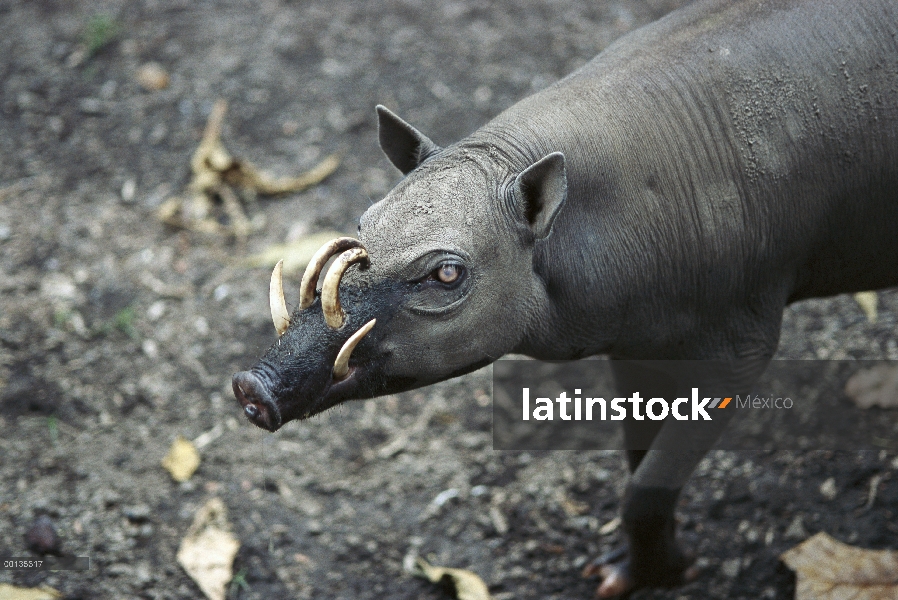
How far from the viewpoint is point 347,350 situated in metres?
2.74

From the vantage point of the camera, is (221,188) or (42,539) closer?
(42,539)

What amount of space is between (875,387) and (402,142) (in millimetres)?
2640

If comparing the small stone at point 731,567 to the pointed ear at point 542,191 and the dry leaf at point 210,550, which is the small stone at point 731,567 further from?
the dry leaf at point 210,550

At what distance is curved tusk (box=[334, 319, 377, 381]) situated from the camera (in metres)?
2.74

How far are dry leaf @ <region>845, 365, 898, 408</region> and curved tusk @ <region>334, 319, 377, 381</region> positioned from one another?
109 inches

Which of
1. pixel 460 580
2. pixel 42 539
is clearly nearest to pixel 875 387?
pixel 460 580

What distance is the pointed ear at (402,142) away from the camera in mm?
3262

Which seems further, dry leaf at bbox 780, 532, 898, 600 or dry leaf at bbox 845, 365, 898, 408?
dry leaf at bbox 845, 365, 898, 408

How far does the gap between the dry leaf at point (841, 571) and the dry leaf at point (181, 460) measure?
2.62 metres

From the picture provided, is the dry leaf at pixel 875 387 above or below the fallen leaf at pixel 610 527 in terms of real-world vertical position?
above

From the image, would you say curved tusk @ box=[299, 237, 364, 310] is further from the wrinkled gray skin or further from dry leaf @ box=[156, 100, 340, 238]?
dry leaf @ box=[156, 100, 340, 238]

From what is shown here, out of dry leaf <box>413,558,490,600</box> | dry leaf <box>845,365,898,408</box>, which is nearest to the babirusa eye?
dry leaf <box>413,558,490,600</box>

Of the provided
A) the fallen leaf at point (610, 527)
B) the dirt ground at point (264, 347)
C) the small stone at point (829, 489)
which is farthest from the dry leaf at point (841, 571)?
the fallen leaf at point (610, 527)

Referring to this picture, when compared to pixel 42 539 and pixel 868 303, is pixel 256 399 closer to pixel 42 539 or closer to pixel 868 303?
pixel 42 539
